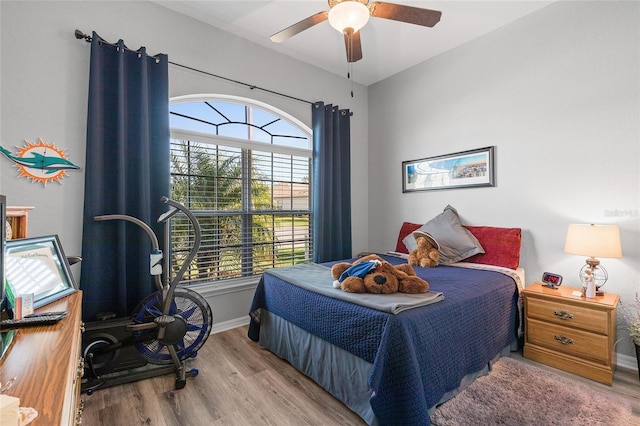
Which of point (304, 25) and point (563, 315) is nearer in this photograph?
point (304, 25)

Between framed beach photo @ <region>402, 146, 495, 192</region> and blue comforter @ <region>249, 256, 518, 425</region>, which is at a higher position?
framed beach photo @ <region>402, 146, 495, 192</region>

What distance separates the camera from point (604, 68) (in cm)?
243

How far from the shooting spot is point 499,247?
2875 mm

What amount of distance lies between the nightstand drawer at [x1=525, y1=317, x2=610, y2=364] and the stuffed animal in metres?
1.16

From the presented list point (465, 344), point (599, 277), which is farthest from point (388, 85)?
point (465, 344)

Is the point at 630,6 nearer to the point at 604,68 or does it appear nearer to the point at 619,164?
the point at 604,68

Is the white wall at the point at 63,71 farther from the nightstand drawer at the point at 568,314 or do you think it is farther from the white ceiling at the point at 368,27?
the nightstand drawer at the point at 568,314

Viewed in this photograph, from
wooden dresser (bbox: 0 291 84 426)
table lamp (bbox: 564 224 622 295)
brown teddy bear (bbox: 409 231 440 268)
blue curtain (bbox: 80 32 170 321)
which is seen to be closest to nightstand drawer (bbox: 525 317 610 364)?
table lamp (bbox: 564 224 622 295)

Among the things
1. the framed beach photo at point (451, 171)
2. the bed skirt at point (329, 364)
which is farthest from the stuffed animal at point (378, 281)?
the framed beach photo at point (451, 171)

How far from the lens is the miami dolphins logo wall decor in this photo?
82.7 inches

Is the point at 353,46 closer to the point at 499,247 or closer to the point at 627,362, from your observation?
the point at 499,247

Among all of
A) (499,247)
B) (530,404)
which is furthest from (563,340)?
(499,247)

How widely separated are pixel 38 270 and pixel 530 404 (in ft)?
9.31

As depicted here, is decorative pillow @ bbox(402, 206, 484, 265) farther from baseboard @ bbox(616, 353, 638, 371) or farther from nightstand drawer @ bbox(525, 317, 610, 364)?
baseboard @ bbox(616, 353, 638, 371)
